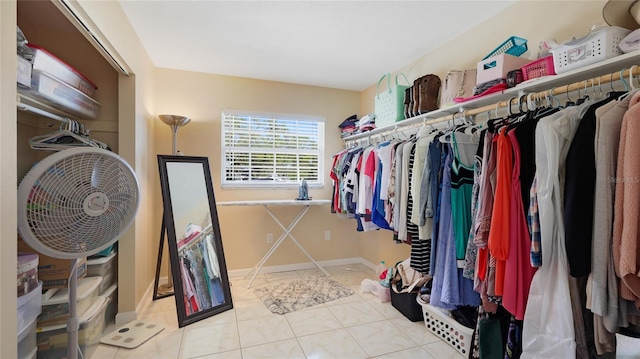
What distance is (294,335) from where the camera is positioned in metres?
2.04

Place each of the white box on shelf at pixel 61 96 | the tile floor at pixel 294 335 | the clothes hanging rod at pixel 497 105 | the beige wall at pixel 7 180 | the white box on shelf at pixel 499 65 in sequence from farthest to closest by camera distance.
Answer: the tile floor at pixel 294 335
the white box on shelf at pixel 499 65
the white box on shelf at pixel 61 96
the clothes hanging rod at pixel 497 105
the beige wall at pixel 7 180

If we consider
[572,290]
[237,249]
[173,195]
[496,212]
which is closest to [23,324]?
[173,195]

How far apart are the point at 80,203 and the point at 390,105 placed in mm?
→ 2365

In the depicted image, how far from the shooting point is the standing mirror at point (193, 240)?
87.7 inches

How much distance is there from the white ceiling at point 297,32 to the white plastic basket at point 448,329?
2113 mm

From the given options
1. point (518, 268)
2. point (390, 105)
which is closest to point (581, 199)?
point (518, 268)

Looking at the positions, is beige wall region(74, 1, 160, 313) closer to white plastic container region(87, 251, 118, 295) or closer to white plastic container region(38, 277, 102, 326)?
white plastic container region(87, 251, 118, 295)

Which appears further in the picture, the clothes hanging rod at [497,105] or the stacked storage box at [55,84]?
the stacked storage box at [55,84]

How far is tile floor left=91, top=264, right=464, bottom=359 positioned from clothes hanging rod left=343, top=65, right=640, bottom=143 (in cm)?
156

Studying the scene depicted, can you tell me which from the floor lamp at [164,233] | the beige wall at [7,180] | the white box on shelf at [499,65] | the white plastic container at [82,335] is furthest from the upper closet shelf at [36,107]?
the white box on shelf at [499,65]

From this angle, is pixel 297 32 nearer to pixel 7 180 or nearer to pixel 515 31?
pixel 515 31

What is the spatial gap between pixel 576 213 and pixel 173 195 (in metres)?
2.57

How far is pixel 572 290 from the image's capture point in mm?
1154

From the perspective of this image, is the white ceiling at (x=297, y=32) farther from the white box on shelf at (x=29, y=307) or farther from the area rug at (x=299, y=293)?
the area rug at (x=299, y=293)
